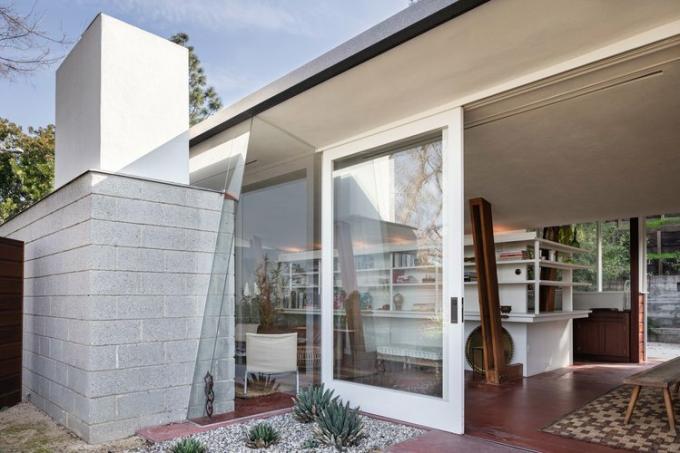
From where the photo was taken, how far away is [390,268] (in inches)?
181

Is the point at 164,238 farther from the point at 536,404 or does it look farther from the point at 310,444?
the point at 536,404

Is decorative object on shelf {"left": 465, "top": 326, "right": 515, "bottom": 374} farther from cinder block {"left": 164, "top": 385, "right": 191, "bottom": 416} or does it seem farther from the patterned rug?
cinder block {"left": 164, "top": 385, "right": 191, "bottom": 416}

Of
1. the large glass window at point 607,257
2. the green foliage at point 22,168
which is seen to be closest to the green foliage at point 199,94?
the green foliage at point 22,168

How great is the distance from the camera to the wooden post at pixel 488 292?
6285 millimetres

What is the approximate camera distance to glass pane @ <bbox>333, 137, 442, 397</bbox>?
13.8 feet

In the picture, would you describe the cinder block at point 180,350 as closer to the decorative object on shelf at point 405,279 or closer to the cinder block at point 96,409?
the cinder block at point 96,409

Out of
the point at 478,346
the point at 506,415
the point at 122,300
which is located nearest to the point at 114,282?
the point at 122,300

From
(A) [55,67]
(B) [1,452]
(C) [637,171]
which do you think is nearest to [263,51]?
(A) [55,67]

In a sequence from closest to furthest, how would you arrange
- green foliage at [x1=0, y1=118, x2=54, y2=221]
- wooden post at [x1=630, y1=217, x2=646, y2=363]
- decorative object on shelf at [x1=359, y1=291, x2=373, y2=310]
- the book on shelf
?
decorative object on shelf at [x1=359, y1=291, x2=373, y2=310], the book on shelf, wooden post at [x1=630, y1=217, x2=646, y2=363], green foliage at [x1=0, y1=118, x2=54, y2=221]

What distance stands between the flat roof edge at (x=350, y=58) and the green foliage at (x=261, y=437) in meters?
2.60

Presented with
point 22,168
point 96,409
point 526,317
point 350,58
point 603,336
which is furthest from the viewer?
point 22,168

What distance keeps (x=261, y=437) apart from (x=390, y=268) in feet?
5.86

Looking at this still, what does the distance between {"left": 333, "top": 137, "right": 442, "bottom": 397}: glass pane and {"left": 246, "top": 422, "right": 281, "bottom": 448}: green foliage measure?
1.17 m

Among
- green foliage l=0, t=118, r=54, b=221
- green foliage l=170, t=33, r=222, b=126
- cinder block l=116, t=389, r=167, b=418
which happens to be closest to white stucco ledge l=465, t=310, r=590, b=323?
cinder block l=116, t=389, r=167, b=418
